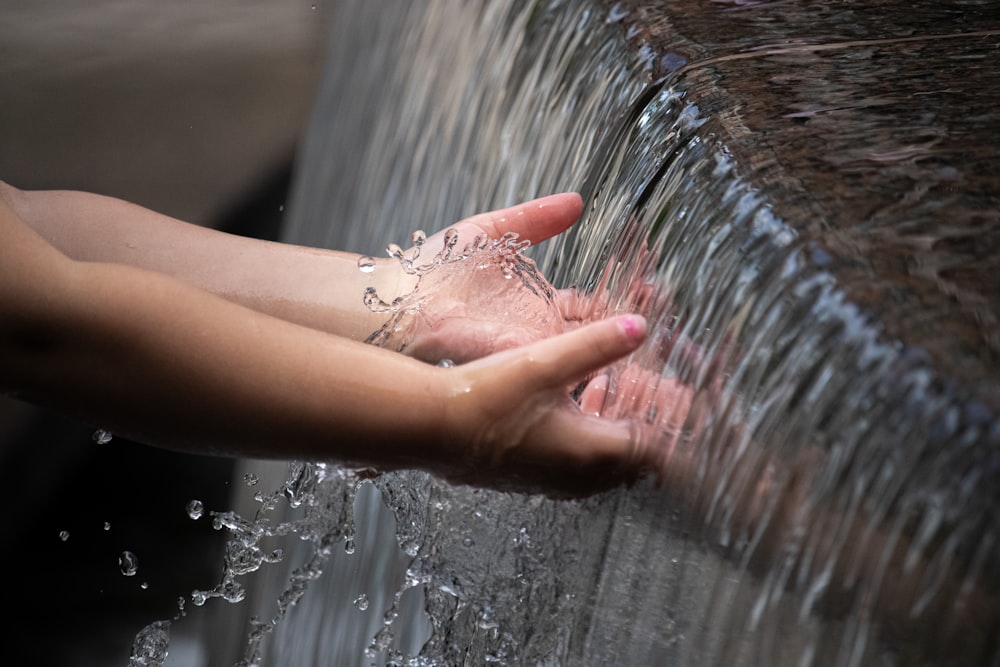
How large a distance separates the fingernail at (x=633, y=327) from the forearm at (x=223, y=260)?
1.44ft

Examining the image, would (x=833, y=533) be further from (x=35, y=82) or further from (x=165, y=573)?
(x=35, y=82)

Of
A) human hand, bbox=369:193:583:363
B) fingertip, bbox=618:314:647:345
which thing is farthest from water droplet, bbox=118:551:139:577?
fingertip, bbox=618:314:647:345

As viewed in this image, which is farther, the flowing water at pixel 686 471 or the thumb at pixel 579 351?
the thumb at pixel 579 351

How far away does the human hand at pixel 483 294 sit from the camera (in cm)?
106

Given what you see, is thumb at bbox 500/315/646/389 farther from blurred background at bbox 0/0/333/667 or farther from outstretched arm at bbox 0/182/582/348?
blurred background at bbox 0/0/333/667

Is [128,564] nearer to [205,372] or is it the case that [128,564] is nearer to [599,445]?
[205,372]

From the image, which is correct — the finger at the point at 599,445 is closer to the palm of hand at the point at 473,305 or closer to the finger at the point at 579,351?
the finger at the point at 579,351

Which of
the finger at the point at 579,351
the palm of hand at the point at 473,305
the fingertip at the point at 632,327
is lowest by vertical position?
the finger at the point at 579,351

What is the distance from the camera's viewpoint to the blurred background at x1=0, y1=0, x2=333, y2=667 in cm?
238

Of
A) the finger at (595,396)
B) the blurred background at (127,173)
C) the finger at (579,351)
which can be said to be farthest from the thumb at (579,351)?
the blurred background at (127,173)

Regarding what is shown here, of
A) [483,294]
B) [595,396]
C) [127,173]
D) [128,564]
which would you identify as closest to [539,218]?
[483,294]

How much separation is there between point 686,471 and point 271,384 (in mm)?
323

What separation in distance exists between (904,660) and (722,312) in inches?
11.1

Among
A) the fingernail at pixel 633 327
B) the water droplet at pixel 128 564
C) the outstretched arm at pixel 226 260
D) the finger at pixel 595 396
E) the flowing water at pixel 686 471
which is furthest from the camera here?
the water droplet at pixel 128 564
